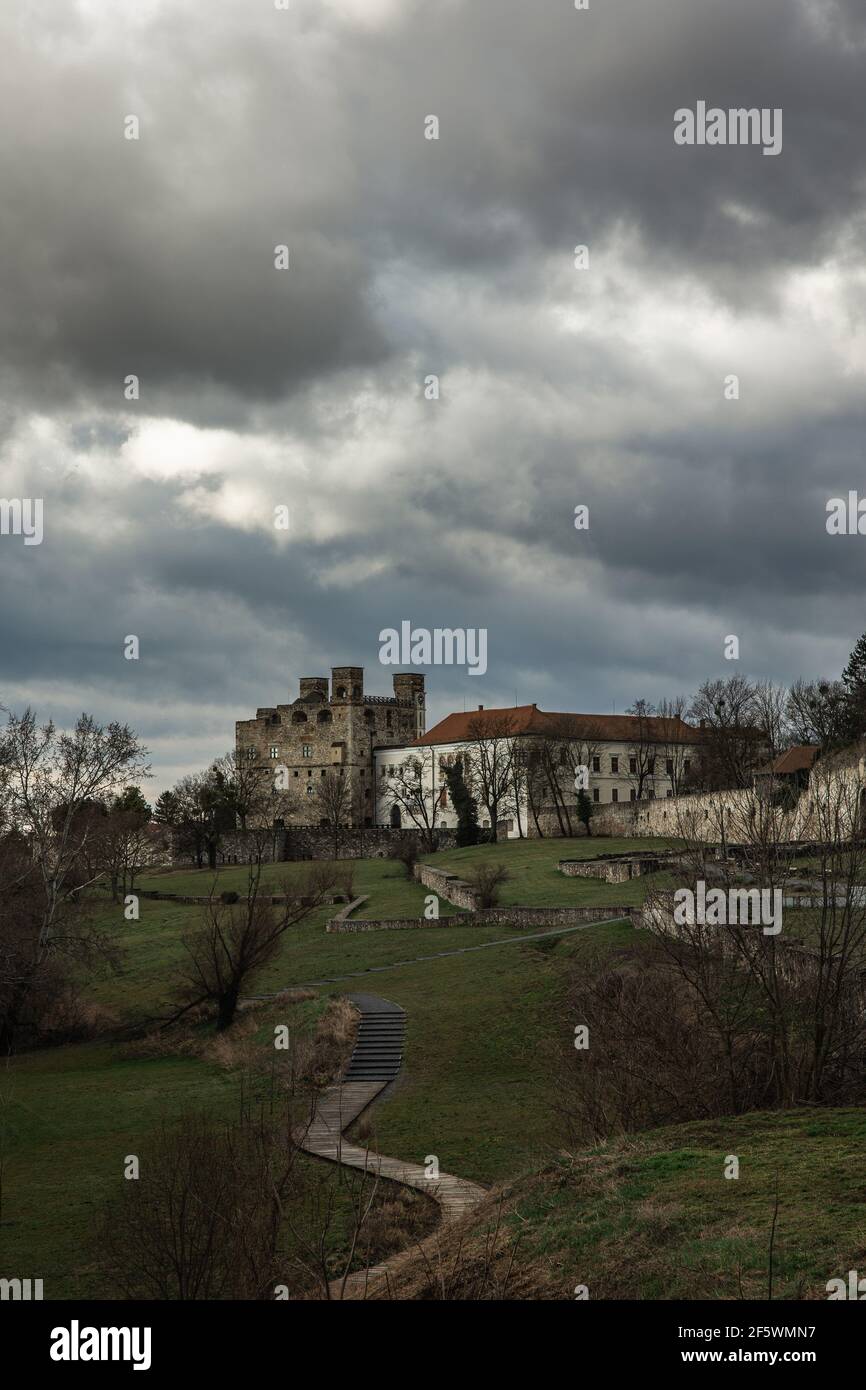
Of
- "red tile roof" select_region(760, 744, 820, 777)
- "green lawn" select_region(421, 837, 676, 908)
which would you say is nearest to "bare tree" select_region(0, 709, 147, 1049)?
"green lawn" select_region(421, 837, 676, 908)

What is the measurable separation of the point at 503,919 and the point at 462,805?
47876mm

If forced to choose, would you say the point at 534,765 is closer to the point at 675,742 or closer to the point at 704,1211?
the point at 675,742

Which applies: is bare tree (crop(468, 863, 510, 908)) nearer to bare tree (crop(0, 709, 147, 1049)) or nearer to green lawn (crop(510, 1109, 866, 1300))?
bare tree (crop(0, 709, 147, 1049))

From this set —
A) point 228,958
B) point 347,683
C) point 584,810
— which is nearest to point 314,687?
point 347,683

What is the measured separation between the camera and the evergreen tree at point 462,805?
292 feet

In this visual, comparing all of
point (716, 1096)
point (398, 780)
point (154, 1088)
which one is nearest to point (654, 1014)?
point (716, 1096)

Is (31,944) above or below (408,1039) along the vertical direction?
above

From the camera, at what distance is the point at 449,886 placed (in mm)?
55656

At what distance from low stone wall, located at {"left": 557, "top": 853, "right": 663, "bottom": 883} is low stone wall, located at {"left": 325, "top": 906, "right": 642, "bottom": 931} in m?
4.68

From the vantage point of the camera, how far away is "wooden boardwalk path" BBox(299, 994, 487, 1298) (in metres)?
14.8

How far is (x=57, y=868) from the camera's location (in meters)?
42.1
